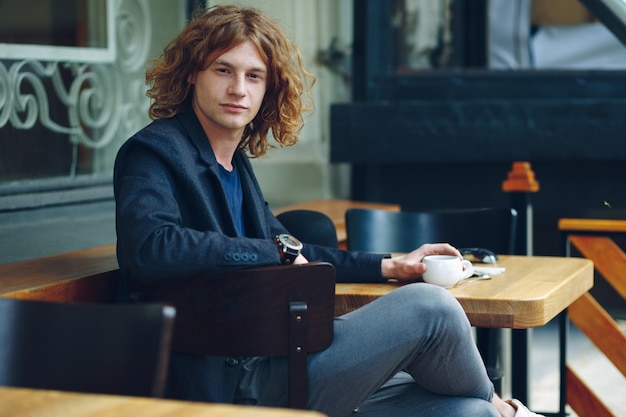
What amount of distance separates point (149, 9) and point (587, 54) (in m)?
2.28

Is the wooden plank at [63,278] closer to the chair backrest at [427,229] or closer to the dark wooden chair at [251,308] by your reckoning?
the dark wooden chair at [251,308]

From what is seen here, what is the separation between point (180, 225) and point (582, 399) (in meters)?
2.06

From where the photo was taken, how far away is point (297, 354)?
6.51ft

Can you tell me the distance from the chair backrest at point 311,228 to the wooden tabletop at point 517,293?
0.47 m

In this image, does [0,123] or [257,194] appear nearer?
[257,194]

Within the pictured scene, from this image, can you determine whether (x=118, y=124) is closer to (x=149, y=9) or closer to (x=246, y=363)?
(x=149, y=9)

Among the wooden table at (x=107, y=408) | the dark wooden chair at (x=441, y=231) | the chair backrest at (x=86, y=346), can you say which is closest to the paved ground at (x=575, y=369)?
the dark wooden chair at (x=441, y=231)

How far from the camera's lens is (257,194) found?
8.52 feet

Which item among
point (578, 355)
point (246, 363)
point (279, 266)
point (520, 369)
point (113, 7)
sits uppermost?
point (113, 7)

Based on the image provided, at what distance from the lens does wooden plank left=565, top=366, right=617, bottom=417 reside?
11.6ft

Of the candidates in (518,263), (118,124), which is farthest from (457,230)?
(118,124)

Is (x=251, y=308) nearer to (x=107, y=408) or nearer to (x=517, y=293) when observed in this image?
(x=517, y=293)

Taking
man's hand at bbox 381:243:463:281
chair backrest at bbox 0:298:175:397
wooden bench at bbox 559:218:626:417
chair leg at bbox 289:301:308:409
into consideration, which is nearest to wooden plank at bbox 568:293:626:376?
wooden bench at bbox 559:218:626:417

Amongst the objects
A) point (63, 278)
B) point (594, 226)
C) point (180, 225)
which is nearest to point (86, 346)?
point (180, 225)
